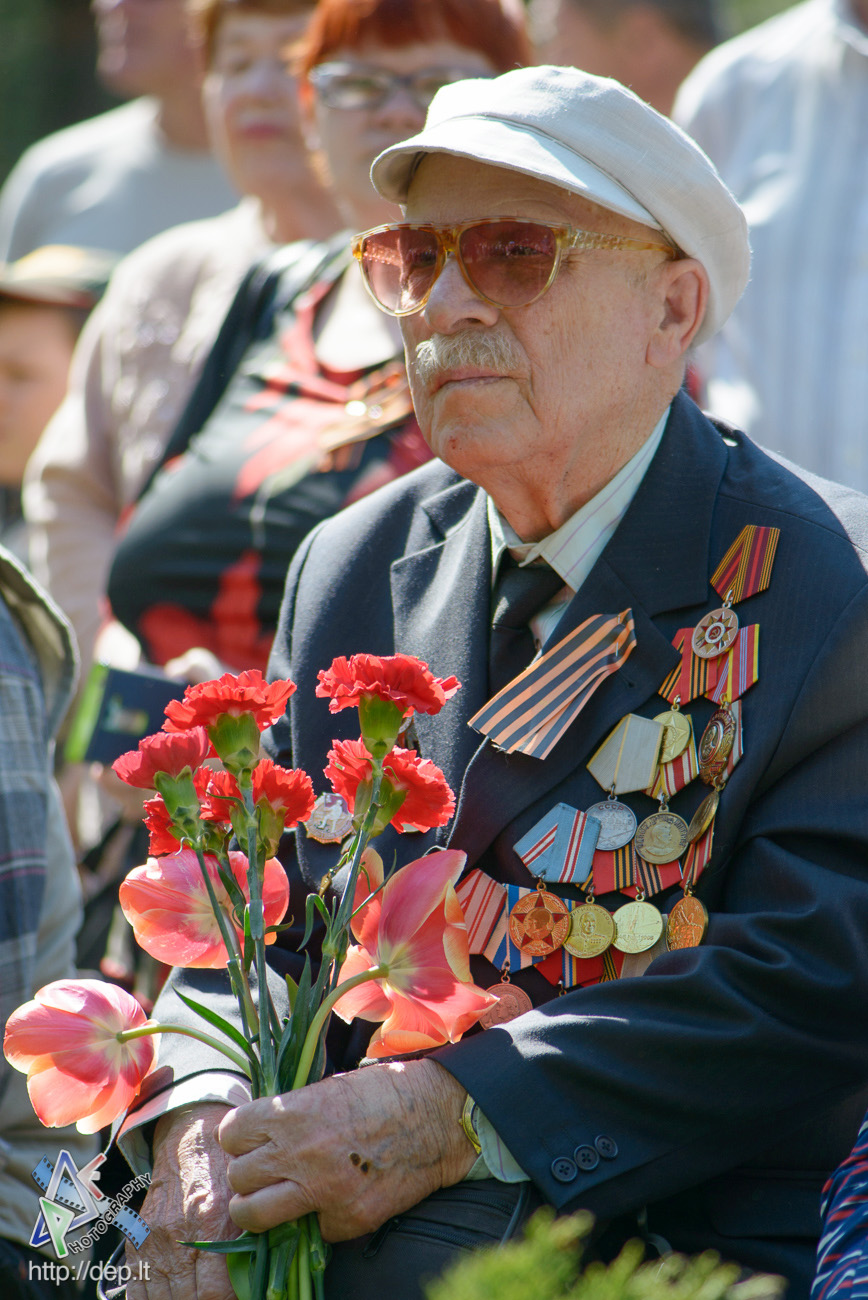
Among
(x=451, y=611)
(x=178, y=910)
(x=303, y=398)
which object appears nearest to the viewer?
(x=178, y=910)

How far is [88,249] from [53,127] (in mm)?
5159

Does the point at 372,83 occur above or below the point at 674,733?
above

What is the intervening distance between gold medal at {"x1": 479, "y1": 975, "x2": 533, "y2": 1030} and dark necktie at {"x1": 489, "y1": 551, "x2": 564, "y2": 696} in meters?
0.45

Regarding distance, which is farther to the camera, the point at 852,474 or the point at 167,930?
the point at 852,474

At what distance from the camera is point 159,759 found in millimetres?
1735

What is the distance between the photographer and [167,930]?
186 centimetres

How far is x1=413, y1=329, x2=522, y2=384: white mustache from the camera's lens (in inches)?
84.7

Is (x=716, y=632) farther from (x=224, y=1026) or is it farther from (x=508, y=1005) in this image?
(x=224, y=1026)

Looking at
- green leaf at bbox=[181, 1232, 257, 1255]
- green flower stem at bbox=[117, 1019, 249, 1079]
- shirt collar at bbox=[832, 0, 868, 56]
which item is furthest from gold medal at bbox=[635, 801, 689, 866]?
shirt collar at bbox=[832, 0, 868, 56]

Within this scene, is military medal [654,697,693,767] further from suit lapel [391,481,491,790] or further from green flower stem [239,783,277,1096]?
green flower stem [239,783,277,1096]

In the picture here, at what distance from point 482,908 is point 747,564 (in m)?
0.60

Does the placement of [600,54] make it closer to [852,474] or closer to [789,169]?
[789,169]

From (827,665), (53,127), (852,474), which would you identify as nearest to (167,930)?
(827,665)

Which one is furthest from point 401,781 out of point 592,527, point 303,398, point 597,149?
point 303,398
